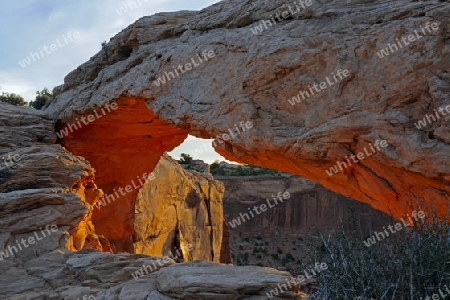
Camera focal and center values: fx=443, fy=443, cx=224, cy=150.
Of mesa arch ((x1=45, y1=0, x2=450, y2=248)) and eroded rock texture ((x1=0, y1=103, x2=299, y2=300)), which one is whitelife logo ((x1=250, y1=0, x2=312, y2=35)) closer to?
mesa arch ((x1=45, y1=0, x2=450, y2=248))

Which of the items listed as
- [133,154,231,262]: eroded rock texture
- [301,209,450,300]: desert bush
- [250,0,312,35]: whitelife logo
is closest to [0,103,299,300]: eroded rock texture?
[301,209,450,300]: desert bush

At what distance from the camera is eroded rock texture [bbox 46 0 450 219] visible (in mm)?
6051

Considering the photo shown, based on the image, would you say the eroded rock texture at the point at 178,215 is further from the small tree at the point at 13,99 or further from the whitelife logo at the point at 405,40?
the whitelife logo at the point at 405,40

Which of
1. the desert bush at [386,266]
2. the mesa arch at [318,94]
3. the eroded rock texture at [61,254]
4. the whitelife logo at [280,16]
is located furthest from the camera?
the whitelife logo at [280,16]

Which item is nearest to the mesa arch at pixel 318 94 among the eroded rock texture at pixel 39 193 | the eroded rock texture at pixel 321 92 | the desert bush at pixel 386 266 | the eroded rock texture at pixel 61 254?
the eroded rock texture at pixel 321 92

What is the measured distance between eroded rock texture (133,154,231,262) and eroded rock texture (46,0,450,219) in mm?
7493

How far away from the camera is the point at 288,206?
1357 inches

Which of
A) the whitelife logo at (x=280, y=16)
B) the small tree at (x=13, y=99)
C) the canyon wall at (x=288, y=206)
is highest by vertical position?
the small tree at (x=13, y=99)

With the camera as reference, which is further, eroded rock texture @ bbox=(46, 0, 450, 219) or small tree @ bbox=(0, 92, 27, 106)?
small tree @ bbox=(0, 92, 27, 106)

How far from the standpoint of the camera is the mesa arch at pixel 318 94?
6051 millimetres

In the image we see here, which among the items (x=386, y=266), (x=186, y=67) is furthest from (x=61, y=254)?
(x=386, y=266)

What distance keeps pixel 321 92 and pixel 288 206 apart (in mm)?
28165

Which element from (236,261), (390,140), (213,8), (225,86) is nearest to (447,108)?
(390,140)

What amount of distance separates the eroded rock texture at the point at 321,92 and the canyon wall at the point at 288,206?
24.7 metres
